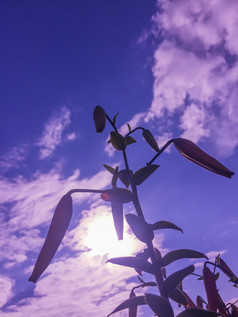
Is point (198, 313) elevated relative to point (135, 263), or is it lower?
lower

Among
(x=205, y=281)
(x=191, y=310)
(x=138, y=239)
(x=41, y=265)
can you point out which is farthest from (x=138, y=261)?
(x=205, y=281)

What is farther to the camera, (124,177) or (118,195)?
(124,177)

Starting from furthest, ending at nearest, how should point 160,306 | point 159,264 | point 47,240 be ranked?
point 47,240 < point 159,264 < point 160,306

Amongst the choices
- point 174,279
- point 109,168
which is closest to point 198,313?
point 174,279

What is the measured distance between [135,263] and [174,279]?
11 cm

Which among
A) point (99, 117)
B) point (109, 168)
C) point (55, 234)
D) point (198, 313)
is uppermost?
point (99, 117)

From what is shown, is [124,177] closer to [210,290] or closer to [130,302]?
[130,302]

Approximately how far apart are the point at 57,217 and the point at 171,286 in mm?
436

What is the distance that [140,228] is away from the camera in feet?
2.66

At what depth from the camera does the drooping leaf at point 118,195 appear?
894mm

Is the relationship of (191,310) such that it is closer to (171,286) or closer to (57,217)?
(171,286)

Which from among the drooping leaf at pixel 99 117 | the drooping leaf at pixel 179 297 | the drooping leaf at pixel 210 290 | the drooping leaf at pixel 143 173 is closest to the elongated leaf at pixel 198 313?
the drooping leaf at pixel 179 297

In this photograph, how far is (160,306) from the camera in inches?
26.7

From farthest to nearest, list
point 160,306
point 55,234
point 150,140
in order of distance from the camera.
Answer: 1. point 150,140
2. point 55,234
3. point 160,306
